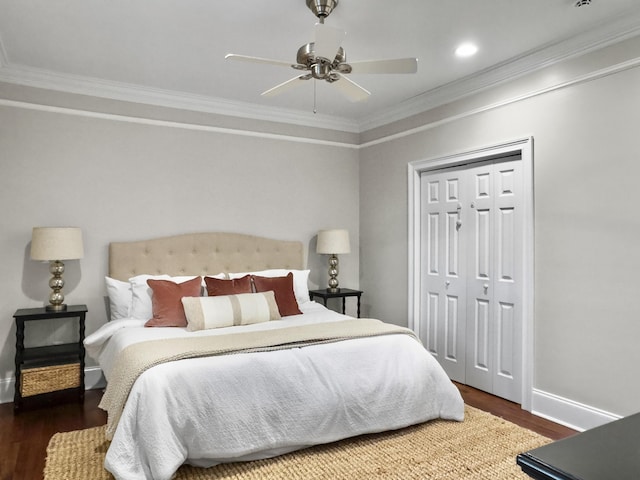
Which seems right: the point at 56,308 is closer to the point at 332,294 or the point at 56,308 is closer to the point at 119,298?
the point at 119,298

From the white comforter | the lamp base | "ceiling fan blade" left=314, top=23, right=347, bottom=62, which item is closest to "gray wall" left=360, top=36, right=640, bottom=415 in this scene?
the white comforter

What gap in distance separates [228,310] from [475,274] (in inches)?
82.6

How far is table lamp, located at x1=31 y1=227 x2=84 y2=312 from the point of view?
3391 millimetres

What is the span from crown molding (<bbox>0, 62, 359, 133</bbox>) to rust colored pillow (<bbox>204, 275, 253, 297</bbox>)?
1.71 metres

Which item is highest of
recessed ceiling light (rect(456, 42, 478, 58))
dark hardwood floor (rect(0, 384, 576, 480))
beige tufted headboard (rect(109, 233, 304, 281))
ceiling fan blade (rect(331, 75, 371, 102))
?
recessed ceiling light (rect(456, 42, 478, 58))

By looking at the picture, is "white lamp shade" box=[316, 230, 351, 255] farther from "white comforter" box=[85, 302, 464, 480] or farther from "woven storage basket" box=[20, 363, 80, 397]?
"woven storage basket" box=[20, 363, 80, 397]

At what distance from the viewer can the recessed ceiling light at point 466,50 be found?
10.2ft

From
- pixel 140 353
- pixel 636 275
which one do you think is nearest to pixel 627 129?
pixel 636 275

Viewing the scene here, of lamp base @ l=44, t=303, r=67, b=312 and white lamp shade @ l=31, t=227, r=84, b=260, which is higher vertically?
white lamp shade @ l=31, t=227, r=84, b=260

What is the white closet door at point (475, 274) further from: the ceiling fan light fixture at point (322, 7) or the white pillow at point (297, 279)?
the ceiling fan light fixture at point (322, 7)

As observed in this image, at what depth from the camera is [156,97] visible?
13.4 ft

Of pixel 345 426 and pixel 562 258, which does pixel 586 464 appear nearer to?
pixel 345 426

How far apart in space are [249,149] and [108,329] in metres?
2.21

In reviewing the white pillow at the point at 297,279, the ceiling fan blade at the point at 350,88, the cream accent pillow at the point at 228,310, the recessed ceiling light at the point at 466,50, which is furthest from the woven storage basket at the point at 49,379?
the recessed ceiling light at the point at 466,50
